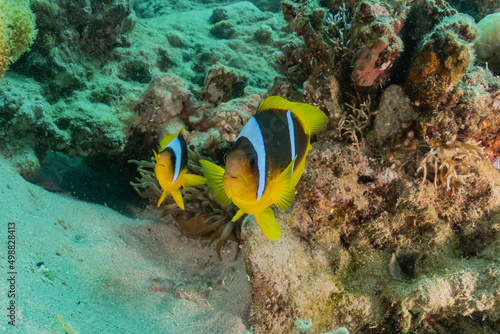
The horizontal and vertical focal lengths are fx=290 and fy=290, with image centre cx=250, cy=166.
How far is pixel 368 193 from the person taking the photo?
2.61 metres

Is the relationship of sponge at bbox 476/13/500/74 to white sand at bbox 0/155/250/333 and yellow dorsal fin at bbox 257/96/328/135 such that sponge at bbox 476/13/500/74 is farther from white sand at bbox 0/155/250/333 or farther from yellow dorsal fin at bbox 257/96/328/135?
white sand at bbox 0/155/250/333

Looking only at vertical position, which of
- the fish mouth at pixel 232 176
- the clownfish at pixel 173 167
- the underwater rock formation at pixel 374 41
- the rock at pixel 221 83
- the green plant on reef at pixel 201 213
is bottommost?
the green plant on reef at pixel 201 213

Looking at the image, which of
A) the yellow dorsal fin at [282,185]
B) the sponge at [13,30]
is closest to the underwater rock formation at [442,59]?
the yellow dorsal fin at [282,185]

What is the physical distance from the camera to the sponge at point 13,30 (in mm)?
3475

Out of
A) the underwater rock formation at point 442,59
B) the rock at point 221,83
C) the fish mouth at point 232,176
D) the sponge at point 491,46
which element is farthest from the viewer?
the rock at point 221,83

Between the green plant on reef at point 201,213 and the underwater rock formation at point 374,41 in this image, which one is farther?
the green plant on reef at point 201,213

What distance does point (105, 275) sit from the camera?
2576 millimetres

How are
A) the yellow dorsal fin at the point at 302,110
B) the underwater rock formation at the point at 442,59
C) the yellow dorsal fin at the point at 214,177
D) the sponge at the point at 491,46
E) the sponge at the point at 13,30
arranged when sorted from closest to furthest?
the yellow dorsal fin at the point at 214,177 < the yellow dorsal fin at the point at 302,110 < the underwater rock formation at the point at 442,59 < the sponge at the point at 491,46 < the sponge at the point at 13,30

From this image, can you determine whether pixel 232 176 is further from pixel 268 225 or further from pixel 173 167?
pixel 173 167

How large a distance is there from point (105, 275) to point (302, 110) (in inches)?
89.4

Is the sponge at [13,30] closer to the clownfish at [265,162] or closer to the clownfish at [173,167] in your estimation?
the clownfish at [173,167]

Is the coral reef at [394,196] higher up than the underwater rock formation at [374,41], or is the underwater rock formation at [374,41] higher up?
the underwater rock formation at [374,41]

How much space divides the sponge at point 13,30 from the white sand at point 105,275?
1.32 meters

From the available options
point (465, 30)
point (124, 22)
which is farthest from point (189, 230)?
point (124, 22)
